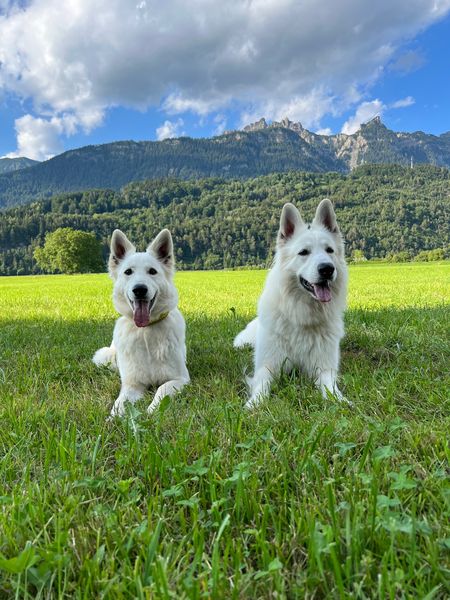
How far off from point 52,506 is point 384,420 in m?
2.01

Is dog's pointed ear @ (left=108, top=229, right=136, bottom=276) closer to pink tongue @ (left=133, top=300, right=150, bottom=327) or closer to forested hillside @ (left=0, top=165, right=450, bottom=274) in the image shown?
pink tongue @ (left=133, top=300, right=150, bottom=327)

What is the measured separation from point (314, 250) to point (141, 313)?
6.13 ft

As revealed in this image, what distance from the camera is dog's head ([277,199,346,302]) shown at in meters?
3.66

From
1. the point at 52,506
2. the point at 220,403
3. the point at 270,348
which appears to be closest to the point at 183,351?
the point at 270,348

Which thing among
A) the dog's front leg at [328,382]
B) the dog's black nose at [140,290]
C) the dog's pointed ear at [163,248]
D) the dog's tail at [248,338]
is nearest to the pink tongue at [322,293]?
the dog's front leg at [328,382]

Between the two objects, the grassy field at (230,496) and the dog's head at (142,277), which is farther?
the dog's head at (142,277)

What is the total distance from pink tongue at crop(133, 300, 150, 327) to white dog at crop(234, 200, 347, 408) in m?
1.21

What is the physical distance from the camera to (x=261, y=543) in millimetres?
1364

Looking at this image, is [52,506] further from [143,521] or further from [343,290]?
[343,290]

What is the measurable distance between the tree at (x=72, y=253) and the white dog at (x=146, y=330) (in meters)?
75.1

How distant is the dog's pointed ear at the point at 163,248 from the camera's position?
4.64 m

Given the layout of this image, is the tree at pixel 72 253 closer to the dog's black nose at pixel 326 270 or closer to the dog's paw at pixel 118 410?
the dog's paw at pixel 118 410

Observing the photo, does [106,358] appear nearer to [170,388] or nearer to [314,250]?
[170,388]

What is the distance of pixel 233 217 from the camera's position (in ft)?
436
